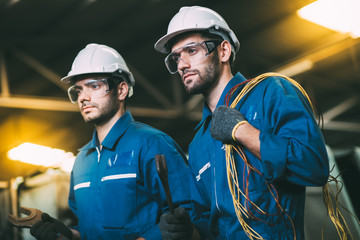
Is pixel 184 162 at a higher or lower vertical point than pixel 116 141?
lower

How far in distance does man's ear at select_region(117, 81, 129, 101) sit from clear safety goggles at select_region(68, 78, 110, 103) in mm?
102

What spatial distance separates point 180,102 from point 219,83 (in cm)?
451

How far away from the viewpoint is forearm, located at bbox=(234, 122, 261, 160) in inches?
66.1

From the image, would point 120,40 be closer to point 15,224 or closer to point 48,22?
point 48,22

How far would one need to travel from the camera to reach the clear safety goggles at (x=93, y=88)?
2.66 metres

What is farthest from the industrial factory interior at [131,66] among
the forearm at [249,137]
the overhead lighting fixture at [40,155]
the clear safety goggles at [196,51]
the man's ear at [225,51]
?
the forearm at [249,137]

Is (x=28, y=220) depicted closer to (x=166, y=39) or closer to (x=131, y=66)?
(x=166, y=39)

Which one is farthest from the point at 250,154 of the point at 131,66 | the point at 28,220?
the point at 131,66

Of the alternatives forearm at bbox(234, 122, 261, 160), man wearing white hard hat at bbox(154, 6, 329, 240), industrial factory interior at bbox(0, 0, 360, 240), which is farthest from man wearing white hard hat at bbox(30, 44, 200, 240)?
industrial factory interior at bbox(0, 0, 360, 240)

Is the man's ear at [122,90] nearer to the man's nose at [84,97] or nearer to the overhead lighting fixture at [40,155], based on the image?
the man's nose at [84,97]

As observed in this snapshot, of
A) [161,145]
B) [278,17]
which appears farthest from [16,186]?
[161,145]

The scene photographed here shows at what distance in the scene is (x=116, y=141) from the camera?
258 cm

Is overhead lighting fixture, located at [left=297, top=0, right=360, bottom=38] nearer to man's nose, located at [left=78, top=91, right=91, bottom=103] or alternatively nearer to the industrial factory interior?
the industrial factory interior

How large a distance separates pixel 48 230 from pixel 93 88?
88 cm
